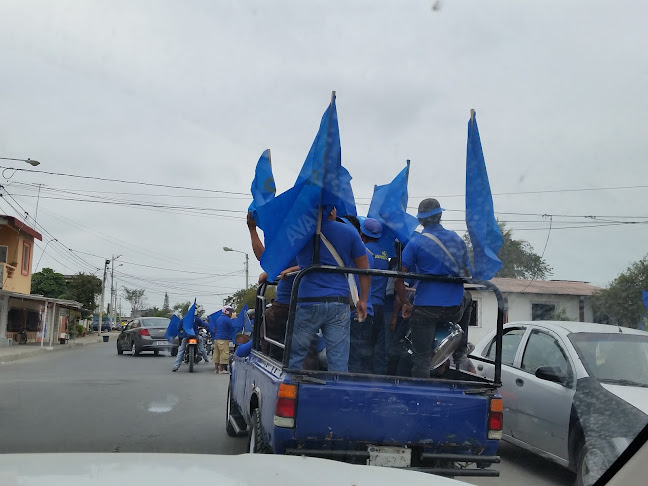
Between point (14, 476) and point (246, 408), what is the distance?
345cm

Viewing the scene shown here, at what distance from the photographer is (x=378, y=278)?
5.70m

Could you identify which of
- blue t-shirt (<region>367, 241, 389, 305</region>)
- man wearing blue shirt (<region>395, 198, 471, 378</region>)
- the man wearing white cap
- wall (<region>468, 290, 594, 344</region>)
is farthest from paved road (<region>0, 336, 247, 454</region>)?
wall (<region>468, 290, 594, 344</region>)

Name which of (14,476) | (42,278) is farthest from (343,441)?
(42,278)

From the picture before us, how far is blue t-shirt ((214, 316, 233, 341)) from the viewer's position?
48.6 feet

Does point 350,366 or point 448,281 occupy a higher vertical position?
point 448,281

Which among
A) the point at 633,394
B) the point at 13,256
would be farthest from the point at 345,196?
the point at 13,256

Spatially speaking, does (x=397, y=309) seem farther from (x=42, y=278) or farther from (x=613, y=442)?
(x=42, y=278)

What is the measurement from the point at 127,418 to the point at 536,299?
5.72 metres

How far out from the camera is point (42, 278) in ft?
160

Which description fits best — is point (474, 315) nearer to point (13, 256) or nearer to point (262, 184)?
point (262, 184)

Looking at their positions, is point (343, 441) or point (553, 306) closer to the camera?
point (343, 441)

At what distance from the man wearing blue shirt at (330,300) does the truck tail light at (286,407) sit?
583 mm

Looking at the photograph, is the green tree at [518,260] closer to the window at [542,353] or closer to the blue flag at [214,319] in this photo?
the window at [542,353]

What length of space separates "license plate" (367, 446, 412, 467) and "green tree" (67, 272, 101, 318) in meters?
52.3
